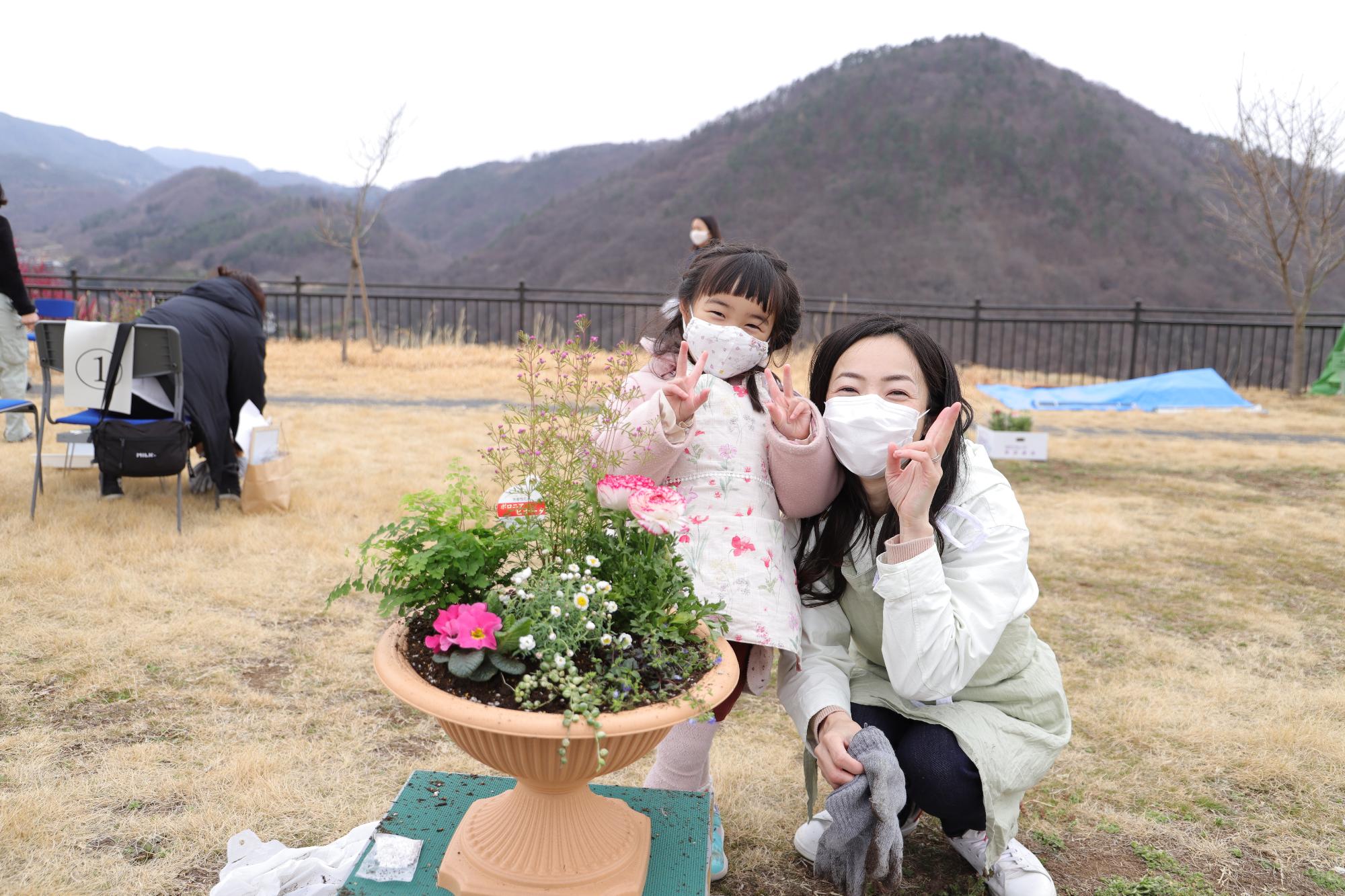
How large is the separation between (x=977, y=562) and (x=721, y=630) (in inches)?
20.4

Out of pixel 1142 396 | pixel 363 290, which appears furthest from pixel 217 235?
pixel 1142 396

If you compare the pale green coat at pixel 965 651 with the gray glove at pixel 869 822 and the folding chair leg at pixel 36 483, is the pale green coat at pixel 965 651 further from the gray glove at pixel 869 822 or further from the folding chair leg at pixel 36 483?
the folding chair leg at pixel 36 483

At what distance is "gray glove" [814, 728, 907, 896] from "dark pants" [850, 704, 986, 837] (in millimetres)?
144

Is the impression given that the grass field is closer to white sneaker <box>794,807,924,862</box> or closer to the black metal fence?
white sneaker <box>794,807,924,862</box>

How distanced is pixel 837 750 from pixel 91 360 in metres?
4.00

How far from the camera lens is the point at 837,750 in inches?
63.8

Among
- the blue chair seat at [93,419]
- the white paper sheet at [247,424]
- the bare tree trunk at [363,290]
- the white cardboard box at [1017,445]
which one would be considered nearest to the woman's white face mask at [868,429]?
the white paper sheet at [247,424]

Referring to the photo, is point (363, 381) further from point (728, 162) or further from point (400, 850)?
point (728, 162)

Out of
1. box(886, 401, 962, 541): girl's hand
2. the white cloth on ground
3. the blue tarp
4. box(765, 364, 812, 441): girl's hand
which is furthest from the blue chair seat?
the blue tarp

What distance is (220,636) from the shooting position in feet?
10.4

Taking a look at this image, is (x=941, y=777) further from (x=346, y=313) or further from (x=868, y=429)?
(x=346, y=313)

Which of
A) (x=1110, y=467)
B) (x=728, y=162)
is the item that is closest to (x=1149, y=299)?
(x=728, y=162)

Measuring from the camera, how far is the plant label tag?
167 centimetres

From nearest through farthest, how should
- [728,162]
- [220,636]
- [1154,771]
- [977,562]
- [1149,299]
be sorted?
[977,562] → [1154,771] → [220,636] → [1149,299] → [728,162]
